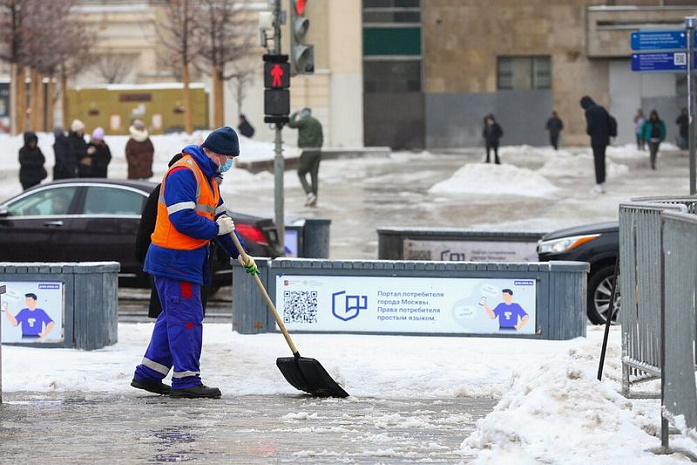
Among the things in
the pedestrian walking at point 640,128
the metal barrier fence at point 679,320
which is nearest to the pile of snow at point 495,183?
the pedestrian walking at point 640,128

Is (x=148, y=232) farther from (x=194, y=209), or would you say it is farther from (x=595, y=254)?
(x=595, y=254)

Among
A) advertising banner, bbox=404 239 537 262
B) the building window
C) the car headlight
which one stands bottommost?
advertising banner, bbox=404 239 537 262

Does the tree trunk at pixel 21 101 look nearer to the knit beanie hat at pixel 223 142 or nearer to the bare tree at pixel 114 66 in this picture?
the bare tree at pixel 114 66

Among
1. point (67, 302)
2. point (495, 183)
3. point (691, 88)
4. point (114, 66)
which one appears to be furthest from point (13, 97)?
point (67, 302)

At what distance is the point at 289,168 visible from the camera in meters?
43.3

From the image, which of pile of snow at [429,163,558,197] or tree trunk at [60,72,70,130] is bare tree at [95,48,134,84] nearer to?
tree trunk at [60,72,70,130]

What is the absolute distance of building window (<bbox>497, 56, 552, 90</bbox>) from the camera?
2440 inches

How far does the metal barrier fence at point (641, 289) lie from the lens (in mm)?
7012

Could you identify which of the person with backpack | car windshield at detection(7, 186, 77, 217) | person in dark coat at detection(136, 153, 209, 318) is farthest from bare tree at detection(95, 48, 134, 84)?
person in dark coat at detection(136, 153, 209, 318)

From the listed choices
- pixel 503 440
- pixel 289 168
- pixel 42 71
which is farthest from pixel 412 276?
pixel 42 71

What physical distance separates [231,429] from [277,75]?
9.47m

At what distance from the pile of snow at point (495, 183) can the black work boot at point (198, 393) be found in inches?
924

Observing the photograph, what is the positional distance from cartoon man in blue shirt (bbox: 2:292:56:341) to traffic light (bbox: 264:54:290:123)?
6238mm

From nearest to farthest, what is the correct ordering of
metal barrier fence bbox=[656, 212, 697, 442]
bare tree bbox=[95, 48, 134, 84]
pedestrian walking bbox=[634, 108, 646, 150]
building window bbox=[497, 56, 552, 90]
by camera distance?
1. metal barrier fence bbox=[656, 212, 697, 442]
2. pedestrian walking bbox=[634, 108, 646, 150]
3. building window bbox=[497, 56, 552, 90]
4. bare tree bbox=[95, 48, 134, 84]
